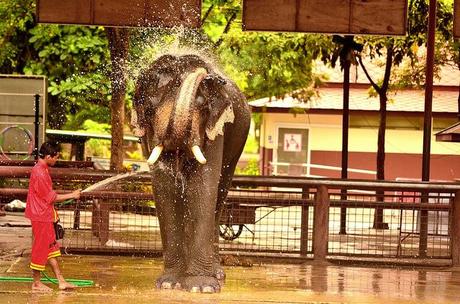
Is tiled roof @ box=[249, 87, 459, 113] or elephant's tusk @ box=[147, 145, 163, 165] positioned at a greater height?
tiled roof @ box=[249, 87, 459, 113]

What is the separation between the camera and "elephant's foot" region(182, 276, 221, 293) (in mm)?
11195

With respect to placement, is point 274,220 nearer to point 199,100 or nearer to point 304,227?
point 304,227

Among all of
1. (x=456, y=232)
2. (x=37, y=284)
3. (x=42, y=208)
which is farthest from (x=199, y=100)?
(x=456, y=232)

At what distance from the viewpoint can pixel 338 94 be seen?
35.0 metres

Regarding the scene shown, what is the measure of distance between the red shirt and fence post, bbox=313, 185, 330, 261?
4.40 meters

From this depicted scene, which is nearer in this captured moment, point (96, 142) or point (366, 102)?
point (366, 102)

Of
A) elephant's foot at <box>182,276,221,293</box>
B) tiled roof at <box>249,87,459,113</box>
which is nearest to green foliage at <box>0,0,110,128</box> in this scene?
tiled roof at <box>249,87,459,113</box>

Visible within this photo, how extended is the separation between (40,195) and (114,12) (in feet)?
15.4

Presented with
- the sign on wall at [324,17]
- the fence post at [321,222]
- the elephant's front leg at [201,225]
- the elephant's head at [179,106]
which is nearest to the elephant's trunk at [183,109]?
the elephant's head at [179,106]

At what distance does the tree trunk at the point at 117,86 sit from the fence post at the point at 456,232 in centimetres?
902

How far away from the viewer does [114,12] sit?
50.6 ft

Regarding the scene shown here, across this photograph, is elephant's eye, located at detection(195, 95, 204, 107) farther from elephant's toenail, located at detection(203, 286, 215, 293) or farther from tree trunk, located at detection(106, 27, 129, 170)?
tree trunk, located at detection(106, 27, 129, 170)

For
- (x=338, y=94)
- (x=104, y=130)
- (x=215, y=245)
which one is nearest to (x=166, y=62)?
(x=215, y=245)

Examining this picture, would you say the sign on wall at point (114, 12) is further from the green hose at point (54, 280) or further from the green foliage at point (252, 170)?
the green foliage at point (252, 170)
